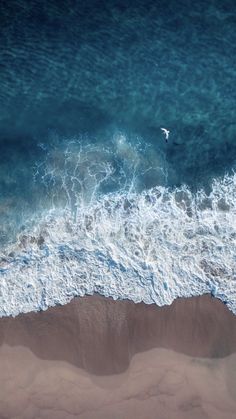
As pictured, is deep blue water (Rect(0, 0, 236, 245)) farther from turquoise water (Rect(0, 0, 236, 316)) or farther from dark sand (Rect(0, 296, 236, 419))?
dark sand (Rect(0, 296, 236, 419))

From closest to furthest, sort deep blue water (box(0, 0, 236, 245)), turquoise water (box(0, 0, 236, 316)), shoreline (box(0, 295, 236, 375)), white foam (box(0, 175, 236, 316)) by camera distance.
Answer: shoreline (box(0, 295, 236, 375)) → white foam (box(0, 175, 236, 316)) → turquoise water (box(0, 0, 236, 316)) → deep blue water (box(0, 0, 236, 245))

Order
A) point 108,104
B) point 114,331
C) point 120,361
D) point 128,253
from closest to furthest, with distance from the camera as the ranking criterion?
point 120,361 → point 114,331 → point 128,253 → point 108,104

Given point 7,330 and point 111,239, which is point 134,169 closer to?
point 111,239

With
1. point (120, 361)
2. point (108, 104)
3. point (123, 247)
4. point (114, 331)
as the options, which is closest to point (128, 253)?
point (123, 247)

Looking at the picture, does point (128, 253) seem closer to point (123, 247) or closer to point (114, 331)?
point (123, 247)

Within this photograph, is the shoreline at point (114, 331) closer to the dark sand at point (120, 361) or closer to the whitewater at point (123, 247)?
the dark sand at point (120, 361)

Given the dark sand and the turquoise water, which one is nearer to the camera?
the dark sand

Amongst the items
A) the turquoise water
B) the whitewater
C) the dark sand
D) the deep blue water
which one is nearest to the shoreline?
the dark sand

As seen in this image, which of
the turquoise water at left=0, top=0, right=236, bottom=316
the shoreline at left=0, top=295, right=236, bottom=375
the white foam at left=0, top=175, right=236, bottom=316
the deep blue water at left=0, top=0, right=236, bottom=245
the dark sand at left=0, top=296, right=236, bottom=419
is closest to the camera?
the dark sand at left=0, top=296, right=236, bottom=419
